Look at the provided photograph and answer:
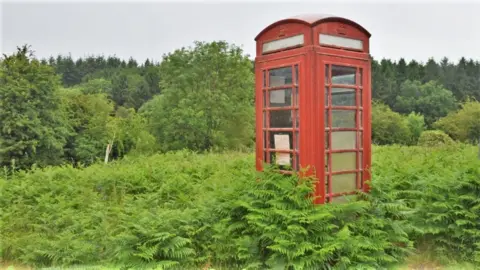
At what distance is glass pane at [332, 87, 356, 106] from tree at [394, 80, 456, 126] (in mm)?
34542

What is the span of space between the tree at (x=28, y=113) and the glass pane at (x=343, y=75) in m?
16.7

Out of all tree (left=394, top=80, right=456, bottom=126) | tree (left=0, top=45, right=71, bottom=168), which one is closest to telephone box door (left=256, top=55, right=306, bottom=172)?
tree (left=0, top=45, right=71, bottom=168)

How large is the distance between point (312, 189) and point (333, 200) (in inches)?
21.1

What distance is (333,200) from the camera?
15.4 feet

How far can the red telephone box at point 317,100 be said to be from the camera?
14.4ft

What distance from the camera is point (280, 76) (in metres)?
4.76

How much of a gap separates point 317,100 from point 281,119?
1.90 ft

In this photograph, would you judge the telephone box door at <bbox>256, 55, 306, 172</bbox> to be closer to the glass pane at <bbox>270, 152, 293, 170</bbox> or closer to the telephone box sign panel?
the glass pane at <bbox>270, 152, 293, 170</bbox>

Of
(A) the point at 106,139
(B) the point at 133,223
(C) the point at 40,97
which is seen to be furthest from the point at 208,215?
(A) the point at 106,139

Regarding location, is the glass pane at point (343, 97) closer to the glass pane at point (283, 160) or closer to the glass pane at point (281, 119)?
the glass pane at point (281, 119)

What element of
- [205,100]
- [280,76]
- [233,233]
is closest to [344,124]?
[280,76]

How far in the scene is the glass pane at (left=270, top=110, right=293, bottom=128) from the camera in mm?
4676

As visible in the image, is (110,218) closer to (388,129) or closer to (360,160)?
(360,160)

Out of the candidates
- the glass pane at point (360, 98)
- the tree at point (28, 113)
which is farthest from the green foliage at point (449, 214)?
the tree at point (28, 113)
